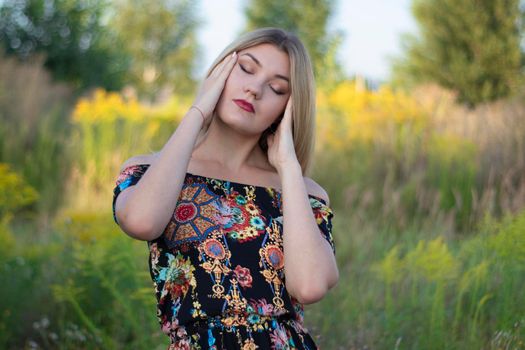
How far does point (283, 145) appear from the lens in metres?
2.28

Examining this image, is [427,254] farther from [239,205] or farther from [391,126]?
[391,126]

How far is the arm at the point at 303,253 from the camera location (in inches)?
79.7

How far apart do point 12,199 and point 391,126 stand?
438 centimetres

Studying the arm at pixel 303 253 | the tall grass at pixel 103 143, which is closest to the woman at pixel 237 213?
the arm at pixel 303 253

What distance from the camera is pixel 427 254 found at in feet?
10.2

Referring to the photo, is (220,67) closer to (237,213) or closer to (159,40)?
(237,213)

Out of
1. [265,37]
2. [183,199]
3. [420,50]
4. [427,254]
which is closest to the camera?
[183,199]

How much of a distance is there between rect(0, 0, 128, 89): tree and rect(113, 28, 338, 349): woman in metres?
12.2

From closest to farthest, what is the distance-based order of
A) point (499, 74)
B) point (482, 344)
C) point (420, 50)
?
point (482, 344)
point (499, 74)
point (420, 50)

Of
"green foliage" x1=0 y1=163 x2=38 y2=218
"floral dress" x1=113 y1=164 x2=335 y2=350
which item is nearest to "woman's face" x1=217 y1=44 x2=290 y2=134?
"floral dress" x1=113 y1=164 x2=335 y2=350

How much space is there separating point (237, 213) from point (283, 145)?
0.27 metres

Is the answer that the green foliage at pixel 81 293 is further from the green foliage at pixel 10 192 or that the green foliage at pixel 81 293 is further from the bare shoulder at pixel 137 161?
the bare shoulder at pixel 137 161

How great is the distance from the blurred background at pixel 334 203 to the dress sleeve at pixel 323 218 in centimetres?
65

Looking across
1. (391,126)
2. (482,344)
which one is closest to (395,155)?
(391,126)
